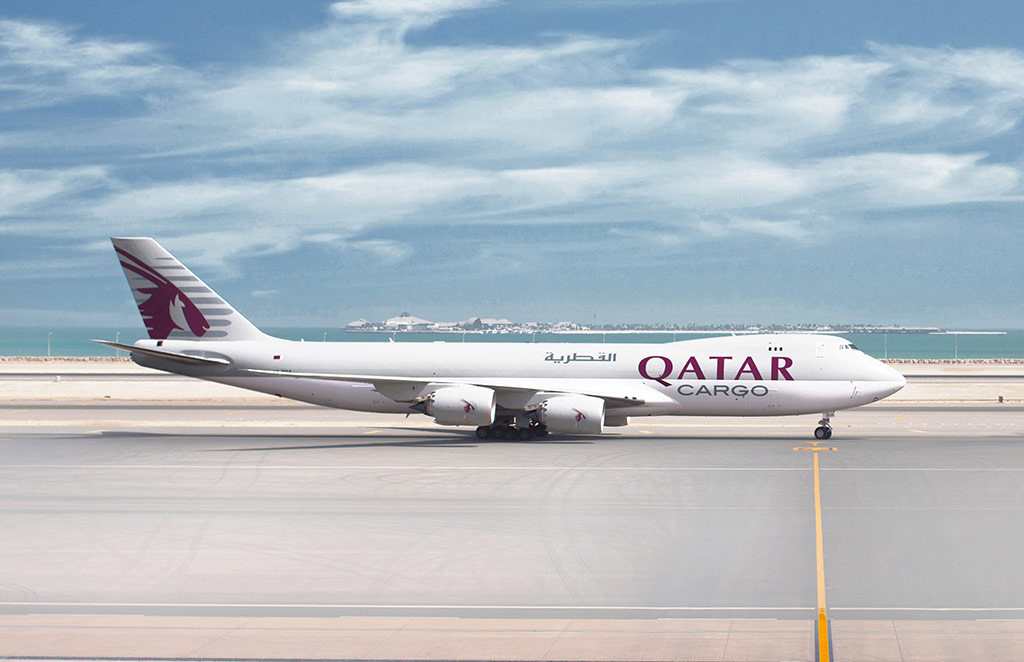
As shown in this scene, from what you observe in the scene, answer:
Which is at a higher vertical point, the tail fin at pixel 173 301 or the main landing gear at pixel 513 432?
the tail fin at pixel 173 301

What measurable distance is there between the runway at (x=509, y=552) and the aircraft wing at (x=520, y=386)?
4.06m

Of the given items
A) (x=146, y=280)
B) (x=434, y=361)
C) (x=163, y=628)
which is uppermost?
(x=146, y=280)

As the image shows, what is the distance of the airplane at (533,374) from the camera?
41.3 metres

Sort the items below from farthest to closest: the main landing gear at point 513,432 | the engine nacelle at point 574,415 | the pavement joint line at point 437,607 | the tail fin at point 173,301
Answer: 1. the tail fin at point 173,301
2. the main landing gear at point 513,432
3. the engine nacelle at point 574,415
4. the pavement joint line at point 437,607

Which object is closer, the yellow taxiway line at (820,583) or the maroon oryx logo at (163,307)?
the yellow taxiway line at (820,583)

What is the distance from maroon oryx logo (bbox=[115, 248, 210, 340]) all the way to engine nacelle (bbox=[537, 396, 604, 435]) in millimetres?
16725

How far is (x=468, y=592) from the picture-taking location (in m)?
16.2

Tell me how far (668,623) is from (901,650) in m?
3.11

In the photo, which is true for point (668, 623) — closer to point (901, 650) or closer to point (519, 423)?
point (901, 650)

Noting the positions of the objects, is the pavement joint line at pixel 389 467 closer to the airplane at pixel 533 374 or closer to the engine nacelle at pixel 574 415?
the engine nacelle at pixel 574 415

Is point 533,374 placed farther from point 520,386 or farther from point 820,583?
point 820,583

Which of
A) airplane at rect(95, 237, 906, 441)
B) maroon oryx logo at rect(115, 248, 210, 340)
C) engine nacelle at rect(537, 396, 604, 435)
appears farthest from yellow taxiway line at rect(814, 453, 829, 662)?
maroon oryx logo at rect(115, 248, 210, 340)

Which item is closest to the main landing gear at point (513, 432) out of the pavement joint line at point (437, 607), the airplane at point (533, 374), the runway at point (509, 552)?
the airplane at point (533, 374)

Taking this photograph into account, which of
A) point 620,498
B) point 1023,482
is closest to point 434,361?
point 620,498
